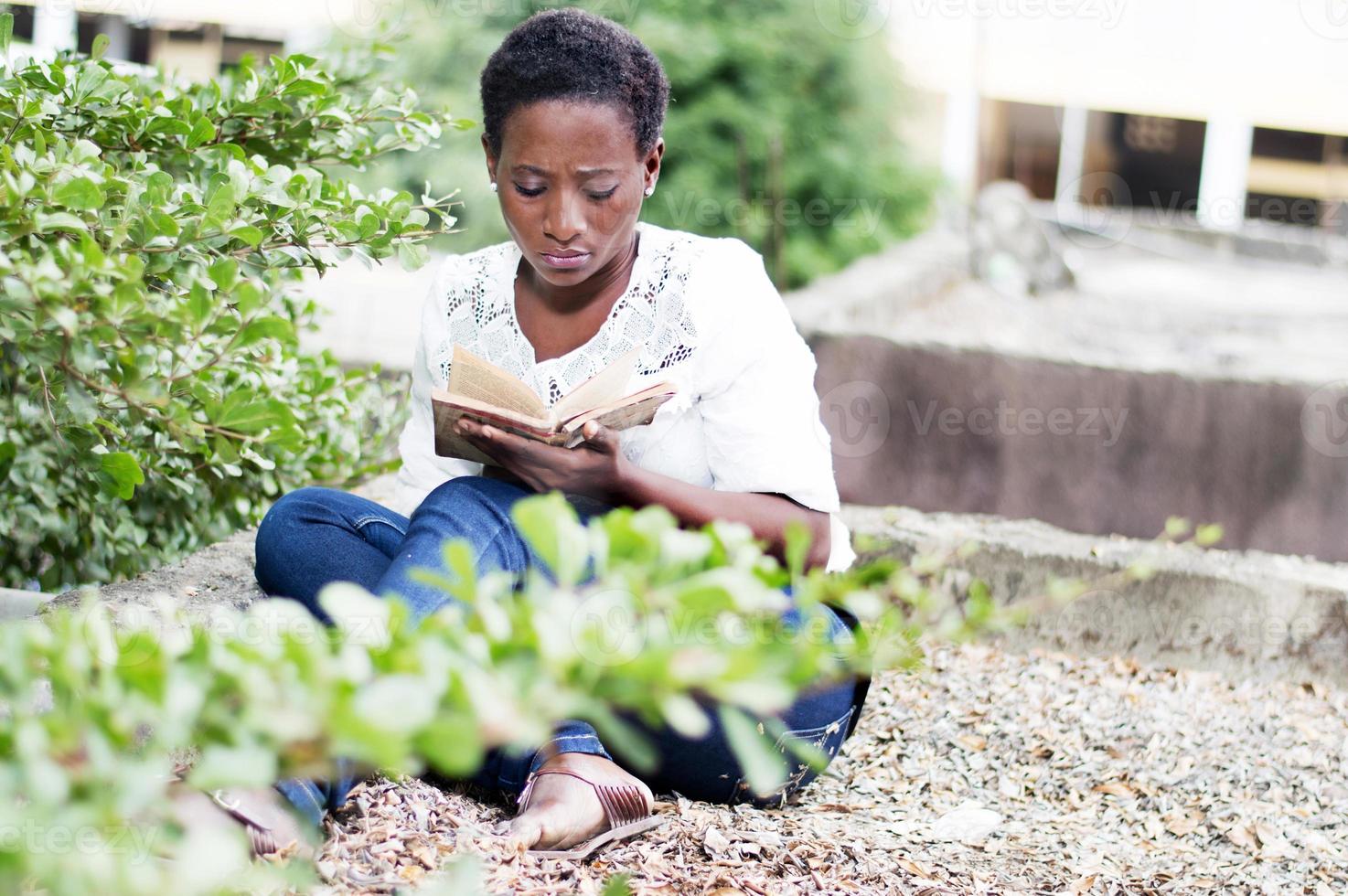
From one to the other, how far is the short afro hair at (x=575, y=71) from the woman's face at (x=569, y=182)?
25 mm

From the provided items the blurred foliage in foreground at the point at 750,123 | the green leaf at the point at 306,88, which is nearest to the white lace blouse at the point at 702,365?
the green leaf at the point at 306,88

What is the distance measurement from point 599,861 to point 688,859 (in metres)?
0.14

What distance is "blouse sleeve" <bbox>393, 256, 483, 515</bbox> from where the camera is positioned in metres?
2.45

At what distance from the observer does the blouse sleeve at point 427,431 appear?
2.45 metres

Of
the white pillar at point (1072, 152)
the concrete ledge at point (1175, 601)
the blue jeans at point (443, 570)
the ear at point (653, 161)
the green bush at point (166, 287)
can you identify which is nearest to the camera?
the green bush at point (166, 287)

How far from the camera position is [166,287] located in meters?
2.02

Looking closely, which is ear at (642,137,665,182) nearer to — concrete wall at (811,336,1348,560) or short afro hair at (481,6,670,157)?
short afro hair at (481,6,670,157)

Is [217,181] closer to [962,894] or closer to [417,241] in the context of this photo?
[417,241]

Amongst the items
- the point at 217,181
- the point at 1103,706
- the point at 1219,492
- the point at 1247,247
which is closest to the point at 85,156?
the point at 217,181

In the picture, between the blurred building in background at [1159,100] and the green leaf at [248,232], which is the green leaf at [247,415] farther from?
the blurred building in background at [1159,100]

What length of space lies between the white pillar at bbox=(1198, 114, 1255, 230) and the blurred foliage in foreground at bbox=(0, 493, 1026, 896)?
14.7 metres

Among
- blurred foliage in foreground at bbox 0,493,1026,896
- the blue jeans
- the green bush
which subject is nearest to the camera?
blurred foliage in foreground at bbox 0,493,1026,896

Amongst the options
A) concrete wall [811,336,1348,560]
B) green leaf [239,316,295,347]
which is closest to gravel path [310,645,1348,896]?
green leaf [239,316,295,347]

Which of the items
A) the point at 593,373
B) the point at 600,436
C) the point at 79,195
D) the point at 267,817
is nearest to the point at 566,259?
the point at 593,373
